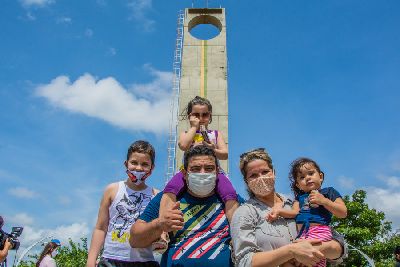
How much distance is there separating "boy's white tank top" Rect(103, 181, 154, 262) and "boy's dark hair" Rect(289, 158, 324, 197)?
4.79 feet

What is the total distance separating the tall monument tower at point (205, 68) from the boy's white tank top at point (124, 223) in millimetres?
10567

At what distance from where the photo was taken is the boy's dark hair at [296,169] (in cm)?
386

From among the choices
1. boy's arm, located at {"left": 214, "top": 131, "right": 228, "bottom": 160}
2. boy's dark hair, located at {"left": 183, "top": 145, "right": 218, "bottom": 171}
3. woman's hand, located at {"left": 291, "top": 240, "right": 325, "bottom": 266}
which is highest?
boy's arm, located at {"left": 214, "top": 131, "right": 228, "bottom": 160}

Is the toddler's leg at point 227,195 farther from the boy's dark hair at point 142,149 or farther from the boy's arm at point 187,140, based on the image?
the boy's arm at point 187,140

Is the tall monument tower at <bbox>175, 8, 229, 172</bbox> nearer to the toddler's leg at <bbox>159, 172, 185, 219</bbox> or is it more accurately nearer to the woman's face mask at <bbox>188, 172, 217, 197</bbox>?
the toddler's leg at <bbox>159, 172, 185, 219</bbox>

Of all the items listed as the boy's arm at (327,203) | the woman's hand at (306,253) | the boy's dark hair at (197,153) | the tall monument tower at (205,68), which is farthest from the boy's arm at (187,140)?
the tall monument tower at (205,68)

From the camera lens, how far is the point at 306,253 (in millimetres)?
2768

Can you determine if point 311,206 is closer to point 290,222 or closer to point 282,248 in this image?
point 290,222

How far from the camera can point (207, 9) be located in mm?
18188

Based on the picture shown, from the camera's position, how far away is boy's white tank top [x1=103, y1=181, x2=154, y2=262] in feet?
13.0

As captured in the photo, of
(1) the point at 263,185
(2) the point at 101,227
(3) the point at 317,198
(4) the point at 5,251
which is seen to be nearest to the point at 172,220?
(1) the point at 263,185

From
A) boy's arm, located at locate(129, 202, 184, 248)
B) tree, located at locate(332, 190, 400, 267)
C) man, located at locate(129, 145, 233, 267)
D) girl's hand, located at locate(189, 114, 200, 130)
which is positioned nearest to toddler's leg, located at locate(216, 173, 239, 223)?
man, located at locate(129, 145, 233, 267)

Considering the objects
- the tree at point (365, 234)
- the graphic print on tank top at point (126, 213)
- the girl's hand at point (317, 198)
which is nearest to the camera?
the girl's hand at point (317, 198)

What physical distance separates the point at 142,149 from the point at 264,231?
1.64m
